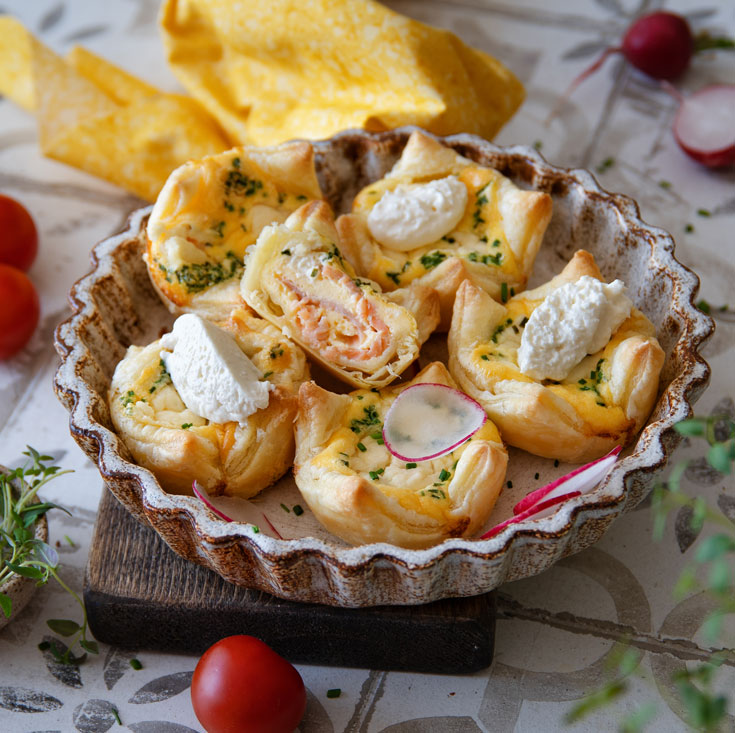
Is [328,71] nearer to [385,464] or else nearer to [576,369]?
[576,369]

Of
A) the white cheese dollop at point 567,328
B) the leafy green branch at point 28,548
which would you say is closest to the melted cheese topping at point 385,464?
the white cheese dollop at point 567,328

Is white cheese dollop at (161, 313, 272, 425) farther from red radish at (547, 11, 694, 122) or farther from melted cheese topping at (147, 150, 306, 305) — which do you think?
red radish at (547, 11, 694, 122)

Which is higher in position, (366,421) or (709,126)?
(709,126)

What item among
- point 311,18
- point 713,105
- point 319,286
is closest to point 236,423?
point 319,286

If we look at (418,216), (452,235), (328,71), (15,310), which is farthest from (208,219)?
(328,71)

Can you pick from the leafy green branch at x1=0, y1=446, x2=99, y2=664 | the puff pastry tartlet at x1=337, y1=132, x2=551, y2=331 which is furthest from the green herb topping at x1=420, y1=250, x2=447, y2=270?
the leafy green branch at x1=0, y1=446, x2=99, y2=664
